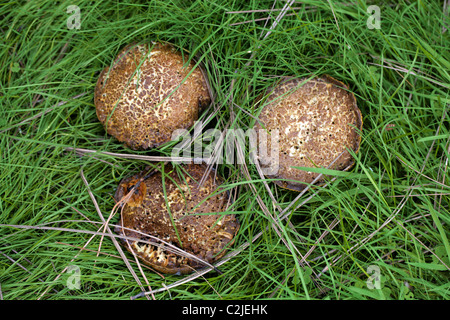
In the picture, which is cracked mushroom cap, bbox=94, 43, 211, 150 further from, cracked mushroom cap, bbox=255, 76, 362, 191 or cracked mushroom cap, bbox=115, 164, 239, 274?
cracked mushroom cap, bbox=255, 76, 362, 191

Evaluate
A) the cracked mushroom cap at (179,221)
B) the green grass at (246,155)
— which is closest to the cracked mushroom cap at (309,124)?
the green grass at (246,155)

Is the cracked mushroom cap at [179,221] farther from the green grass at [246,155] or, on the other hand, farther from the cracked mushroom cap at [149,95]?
the cracked mushroom cap at [149,95]

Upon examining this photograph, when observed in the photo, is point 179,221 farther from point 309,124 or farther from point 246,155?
point 309,124

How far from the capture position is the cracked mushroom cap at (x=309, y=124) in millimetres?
1740

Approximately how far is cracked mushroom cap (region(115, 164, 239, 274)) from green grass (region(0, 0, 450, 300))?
Result: 0.11 m

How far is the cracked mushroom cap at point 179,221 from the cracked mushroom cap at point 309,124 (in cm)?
37

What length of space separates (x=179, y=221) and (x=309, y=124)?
86 cm

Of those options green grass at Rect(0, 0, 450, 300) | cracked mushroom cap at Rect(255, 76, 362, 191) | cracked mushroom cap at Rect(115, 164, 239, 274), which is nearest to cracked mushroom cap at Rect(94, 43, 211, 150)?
green grass at Rect(0, 0, 450, 300)

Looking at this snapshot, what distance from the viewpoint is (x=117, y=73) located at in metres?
1.81

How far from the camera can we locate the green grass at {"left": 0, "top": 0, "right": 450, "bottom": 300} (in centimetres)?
178

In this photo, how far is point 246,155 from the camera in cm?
181

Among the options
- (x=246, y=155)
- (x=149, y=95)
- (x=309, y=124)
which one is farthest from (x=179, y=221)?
(x=309, y=124)

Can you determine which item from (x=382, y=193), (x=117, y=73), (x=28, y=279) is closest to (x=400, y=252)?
(x=382, y=193)
